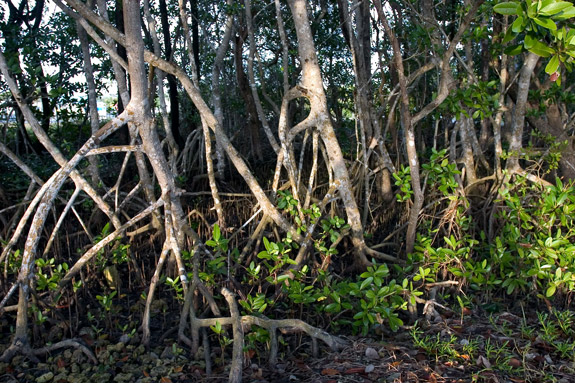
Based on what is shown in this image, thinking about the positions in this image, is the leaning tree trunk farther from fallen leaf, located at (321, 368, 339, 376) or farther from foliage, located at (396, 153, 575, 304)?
fallen leaf, located at (321, 368, 339, 376)

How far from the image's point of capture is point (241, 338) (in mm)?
2449

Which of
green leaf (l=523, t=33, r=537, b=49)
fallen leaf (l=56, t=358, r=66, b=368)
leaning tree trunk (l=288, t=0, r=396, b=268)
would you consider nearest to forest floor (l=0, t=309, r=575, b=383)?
fallen leaf (l=56, t=358, r=66, b=368)

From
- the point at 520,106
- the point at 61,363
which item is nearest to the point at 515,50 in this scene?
the point at 520,106

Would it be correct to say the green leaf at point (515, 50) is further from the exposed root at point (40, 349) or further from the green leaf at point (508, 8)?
the exposed root at point (40, 349)

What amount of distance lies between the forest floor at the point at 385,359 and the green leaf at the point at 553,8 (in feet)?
4.57

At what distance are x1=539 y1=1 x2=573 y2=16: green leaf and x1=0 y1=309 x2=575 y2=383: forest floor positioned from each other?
1.39 meters

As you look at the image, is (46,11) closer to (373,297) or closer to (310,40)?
(310,40)

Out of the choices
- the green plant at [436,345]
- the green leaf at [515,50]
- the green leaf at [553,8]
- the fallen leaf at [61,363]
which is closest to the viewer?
the green leaf at [553,8]

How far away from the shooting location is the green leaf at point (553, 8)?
5.29ft

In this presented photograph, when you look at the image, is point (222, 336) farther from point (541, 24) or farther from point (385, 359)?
point (541, 24)

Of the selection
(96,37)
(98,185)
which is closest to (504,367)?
(96,37)

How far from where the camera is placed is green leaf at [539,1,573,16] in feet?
5.29

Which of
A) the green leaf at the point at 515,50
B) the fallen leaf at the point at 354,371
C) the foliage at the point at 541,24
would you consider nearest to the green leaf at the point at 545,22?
the foliage at the point at 541,24

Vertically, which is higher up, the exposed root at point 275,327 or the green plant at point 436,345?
the exposed root at point 275,327
